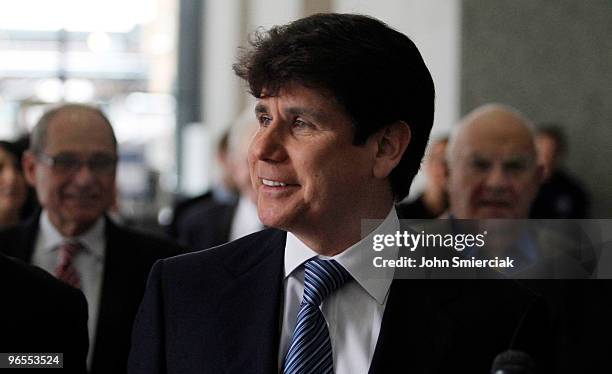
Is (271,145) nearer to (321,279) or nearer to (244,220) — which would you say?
(321,279)

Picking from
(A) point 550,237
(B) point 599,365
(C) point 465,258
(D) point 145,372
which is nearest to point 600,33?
(A) point 550,237

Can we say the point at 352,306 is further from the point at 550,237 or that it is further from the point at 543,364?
the point at 550,237

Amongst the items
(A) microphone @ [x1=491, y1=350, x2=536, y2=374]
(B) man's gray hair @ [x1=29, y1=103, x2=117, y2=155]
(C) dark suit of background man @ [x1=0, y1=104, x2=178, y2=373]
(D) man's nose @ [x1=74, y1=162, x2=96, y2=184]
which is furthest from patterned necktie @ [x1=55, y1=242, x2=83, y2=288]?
(A) microphone @ [x1=491, y1=350, x2=536, y2=374]

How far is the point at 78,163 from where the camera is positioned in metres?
3.42

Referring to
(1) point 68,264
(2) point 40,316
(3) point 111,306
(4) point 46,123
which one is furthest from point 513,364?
(4) point 46,123

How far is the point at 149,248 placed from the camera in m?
3.15

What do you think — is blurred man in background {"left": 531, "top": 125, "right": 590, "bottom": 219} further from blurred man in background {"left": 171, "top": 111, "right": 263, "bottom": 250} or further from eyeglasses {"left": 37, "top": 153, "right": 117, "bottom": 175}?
eyeglasses {"left": 37, "top": 153, "right": 117, "bottom": 175}

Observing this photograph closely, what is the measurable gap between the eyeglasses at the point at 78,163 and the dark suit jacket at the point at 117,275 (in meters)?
0.17

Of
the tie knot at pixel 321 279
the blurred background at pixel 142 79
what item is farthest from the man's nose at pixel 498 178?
the blurred background at pixel 142 79

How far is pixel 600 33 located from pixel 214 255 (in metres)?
2.00

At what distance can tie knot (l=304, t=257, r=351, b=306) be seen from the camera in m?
2.05

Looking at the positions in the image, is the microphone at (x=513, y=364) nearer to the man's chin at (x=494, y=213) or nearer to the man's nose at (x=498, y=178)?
the man's chin at (x=494, y=213)

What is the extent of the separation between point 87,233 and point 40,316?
1118 mm

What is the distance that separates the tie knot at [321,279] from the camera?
80.7 inches
